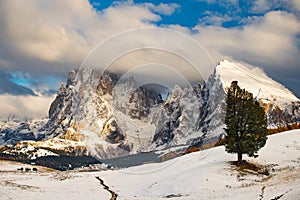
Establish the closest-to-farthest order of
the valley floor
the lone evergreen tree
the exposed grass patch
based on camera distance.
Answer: the valley floor
the exposed grass patch
the lone evergreen tree

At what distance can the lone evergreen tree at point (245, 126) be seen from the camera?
5562 cm

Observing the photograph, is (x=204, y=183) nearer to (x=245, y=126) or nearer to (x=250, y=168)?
(x=250, y=168)

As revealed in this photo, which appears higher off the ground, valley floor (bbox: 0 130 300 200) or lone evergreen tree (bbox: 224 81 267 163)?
lone evergreen tree (bbox: 224 81 267 163)

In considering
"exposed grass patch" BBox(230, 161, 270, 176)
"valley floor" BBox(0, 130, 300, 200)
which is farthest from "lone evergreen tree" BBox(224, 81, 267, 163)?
"valley floor" BBox(0, 130, 300, 200)

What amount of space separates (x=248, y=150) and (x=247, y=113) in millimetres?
5883

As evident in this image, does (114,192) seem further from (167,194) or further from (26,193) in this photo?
(26,193)

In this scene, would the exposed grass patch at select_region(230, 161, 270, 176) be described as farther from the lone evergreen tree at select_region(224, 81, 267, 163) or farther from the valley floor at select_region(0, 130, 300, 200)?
the lone evergreen tree at select_region(224, 81, 267, 163)

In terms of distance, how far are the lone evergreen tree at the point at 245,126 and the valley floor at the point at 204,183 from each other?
340 cm

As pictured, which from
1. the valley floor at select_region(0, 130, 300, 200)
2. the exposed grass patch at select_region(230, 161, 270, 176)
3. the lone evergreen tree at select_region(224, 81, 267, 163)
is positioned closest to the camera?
the valley floor at select_region(0, 130, 300, 200)

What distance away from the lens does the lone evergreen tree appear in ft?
182

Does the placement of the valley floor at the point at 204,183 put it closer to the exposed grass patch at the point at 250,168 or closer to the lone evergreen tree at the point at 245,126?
the exposed grass patch at the point at 250,168

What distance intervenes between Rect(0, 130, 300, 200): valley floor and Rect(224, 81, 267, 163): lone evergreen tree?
11.2 ft

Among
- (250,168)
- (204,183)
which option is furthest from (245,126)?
(204,183)

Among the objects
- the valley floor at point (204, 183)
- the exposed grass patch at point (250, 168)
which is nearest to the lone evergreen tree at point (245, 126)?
the exposed grass patch at point (250, 168)
